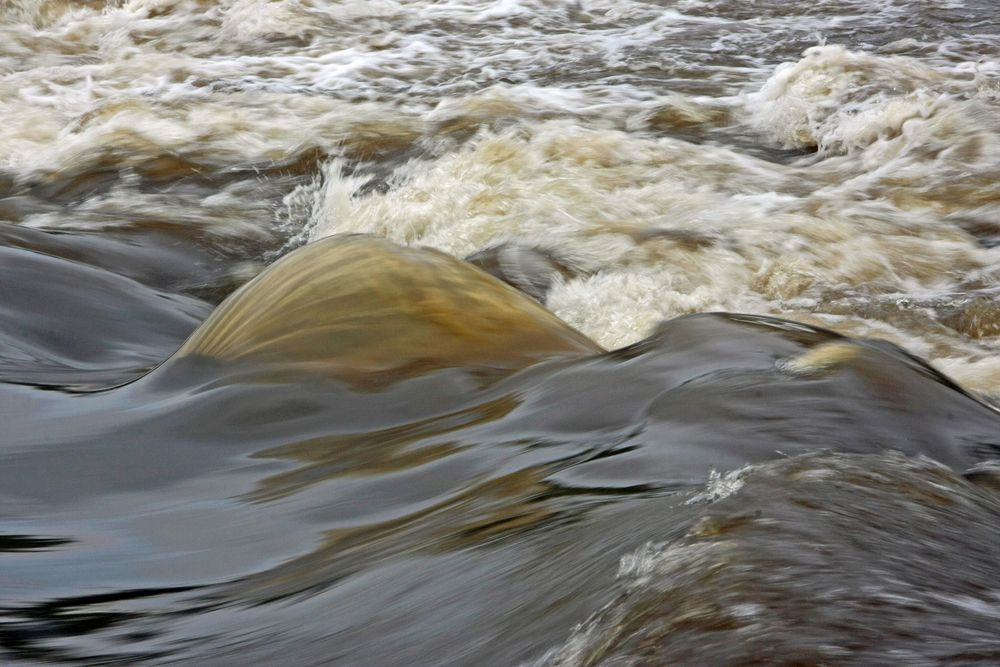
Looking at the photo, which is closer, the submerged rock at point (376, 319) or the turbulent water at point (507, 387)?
the turbulent water at point (507, 387)

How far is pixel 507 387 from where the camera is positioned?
2.60 metres

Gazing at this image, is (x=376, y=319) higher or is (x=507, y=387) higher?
(x=376, y=319)

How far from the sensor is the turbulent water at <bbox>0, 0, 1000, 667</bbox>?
4.97ft

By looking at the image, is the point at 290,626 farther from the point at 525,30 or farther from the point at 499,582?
the point at 525,30

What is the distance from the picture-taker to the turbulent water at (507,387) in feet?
4.97

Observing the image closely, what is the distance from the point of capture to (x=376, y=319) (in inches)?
112

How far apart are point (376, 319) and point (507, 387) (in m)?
0.42

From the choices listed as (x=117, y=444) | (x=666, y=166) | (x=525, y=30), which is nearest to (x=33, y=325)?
(x=117, y=444)

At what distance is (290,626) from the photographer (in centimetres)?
170

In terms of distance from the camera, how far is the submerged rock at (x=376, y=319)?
9.05 ft

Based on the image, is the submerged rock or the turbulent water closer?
the turbulent water

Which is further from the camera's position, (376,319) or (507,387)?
(376,319)

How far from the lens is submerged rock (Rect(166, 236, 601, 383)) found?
2.76 m

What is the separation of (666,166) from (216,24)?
5.75 m
